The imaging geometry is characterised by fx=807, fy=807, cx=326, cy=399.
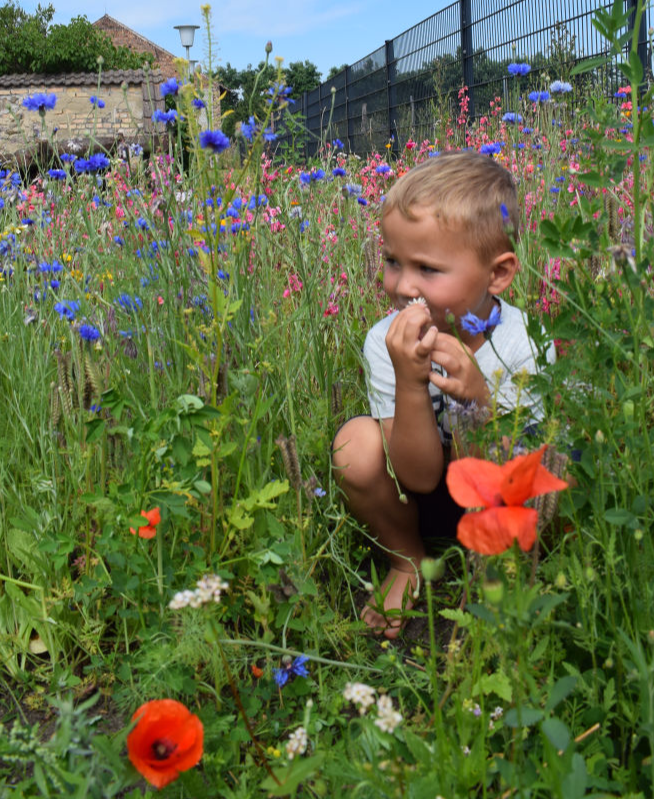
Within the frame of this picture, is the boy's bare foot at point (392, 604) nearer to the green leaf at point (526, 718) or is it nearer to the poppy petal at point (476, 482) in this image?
the green leaf at point (526, 718)

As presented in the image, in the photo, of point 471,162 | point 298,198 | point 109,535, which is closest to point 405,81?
point 298,198

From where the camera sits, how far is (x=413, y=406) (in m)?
1.67

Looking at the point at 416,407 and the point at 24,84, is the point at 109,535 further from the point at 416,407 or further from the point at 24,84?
the point at 24,84

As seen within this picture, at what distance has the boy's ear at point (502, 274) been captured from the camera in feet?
6.23

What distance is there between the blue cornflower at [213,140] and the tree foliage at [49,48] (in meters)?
34.1

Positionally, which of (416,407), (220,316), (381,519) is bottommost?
(381,519)

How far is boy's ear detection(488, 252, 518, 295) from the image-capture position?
1900 mm

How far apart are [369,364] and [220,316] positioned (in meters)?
0.62

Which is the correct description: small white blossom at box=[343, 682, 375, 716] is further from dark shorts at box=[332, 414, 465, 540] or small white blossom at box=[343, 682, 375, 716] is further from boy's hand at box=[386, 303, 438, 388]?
dark shorts at box=[332, 414, 465, 540]

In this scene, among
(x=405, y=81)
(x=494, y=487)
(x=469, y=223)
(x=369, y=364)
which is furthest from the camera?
(x=405, y=81)

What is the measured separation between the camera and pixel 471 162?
2010 mm

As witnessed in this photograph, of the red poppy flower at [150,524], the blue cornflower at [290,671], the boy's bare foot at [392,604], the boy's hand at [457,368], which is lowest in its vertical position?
the boy's bare foot at [392,604]

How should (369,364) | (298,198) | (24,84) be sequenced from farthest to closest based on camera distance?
1. (24,84)
2. (298,198)
3. (369,364)

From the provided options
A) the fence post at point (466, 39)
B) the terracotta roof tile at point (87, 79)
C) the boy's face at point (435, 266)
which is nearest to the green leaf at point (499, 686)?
the boy's face at point (435, 266)
